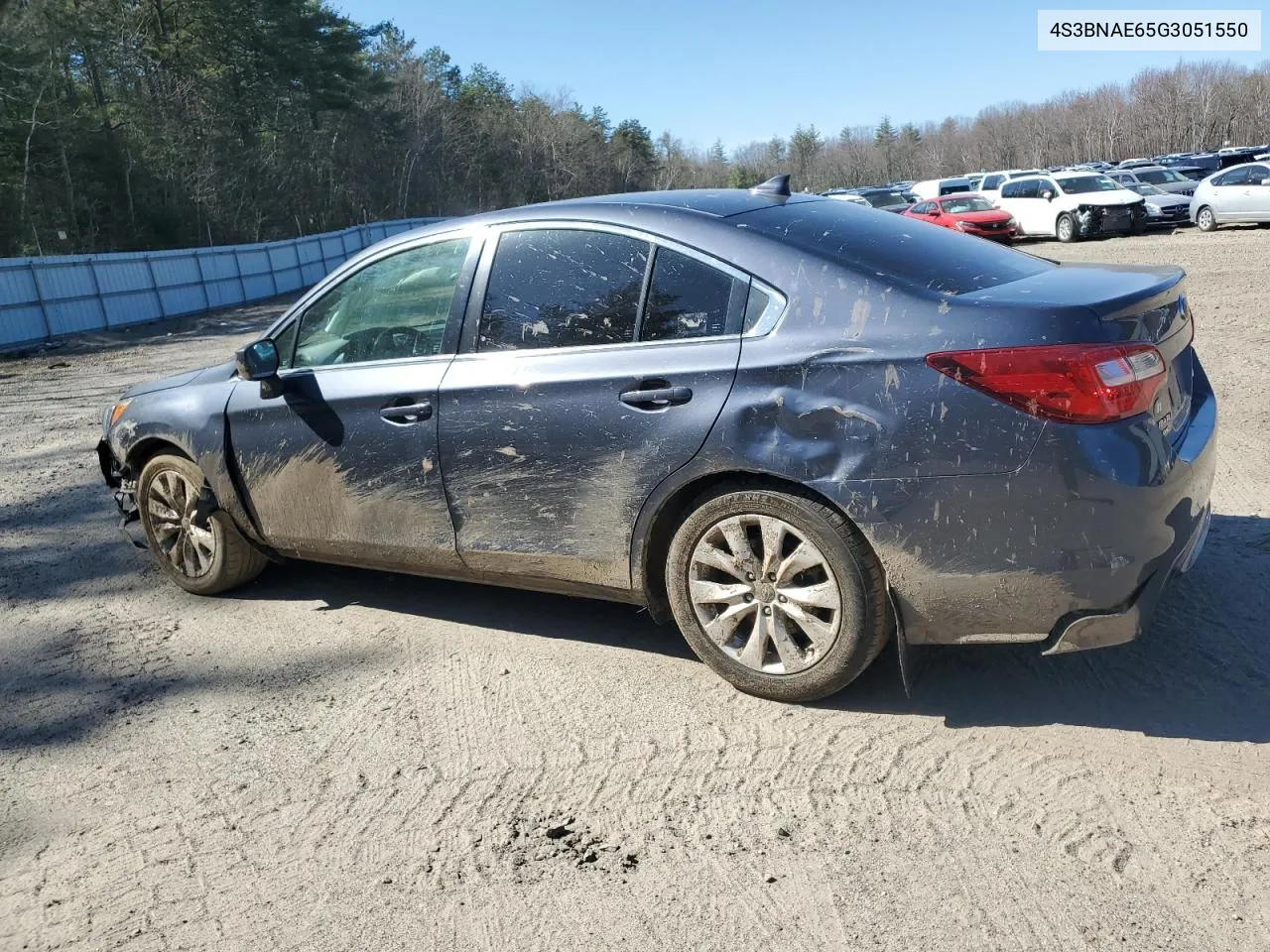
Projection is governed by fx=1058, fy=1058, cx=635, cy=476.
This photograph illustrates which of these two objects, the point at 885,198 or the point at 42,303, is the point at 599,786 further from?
the point at 885,198

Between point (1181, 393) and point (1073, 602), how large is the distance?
2.87 ft

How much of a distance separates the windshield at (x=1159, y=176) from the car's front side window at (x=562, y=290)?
112 feet

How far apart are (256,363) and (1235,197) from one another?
87.0ft

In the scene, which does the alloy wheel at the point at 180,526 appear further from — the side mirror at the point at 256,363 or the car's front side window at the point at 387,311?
the car's front side window at the point at 387,311

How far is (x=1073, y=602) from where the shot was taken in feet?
10.5

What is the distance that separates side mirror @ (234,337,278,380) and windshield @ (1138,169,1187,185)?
113 ft

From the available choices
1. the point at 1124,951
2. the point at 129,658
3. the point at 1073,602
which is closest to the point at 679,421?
the point at 1073,602

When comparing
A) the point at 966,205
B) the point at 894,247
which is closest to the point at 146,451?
the point at 894,247

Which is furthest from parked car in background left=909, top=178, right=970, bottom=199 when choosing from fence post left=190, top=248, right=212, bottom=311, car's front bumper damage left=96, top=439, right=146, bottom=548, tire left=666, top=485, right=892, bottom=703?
tire left=666, top=485, right=892, bottom=703

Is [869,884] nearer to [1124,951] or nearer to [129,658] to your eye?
[1124,951]

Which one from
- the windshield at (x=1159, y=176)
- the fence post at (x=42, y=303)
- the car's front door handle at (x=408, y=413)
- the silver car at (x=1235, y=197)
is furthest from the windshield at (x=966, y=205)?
the car's front door handle at (x=408, y=413)

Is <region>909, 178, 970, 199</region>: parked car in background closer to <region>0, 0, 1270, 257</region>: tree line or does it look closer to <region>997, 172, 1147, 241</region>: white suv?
<region>997, 172, 1147, 241</region>: white suv

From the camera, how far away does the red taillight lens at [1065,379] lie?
10.1 feet

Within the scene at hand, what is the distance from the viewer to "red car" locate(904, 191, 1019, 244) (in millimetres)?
27766
